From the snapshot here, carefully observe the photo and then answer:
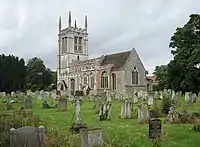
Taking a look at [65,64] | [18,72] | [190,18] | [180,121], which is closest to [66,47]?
[65,64]

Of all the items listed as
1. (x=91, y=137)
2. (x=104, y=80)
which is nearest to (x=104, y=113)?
(x=91, y=137)

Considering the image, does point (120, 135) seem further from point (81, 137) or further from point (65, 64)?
point (65, 64)

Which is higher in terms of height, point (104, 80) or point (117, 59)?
point (117, 59)

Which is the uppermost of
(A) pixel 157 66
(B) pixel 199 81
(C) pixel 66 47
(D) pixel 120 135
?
(C) pixel 66 47

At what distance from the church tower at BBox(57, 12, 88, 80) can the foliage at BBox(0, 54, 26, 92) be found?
2875 cm

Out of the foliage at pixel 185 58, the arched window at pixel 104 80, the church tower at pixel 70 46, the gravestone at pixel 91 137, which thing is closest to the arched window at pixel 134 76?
the arched window at pixel 104 80

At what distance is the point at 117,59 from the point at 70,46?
24.8 meters

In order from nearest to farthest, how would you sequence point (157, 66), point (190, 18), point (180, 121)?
point (180, 121)
point (190, 18)
point (157, 66)

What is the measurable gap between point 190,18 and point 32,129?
36.1 meters

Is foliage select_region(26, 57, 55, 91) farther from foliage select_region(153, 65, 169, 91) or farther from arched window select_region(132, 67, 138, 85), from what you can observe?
foliage select_region(153, 65, 169, 91)

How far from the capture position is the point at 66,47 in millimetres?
85938

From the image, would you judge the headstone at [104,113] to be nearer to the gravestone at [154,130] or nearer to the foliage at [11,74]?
the gravestone at [154,130]

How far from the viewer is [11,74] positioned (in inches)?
2028

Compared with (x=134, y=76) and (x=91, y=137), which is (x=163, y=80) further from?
(x=91, y=137)
